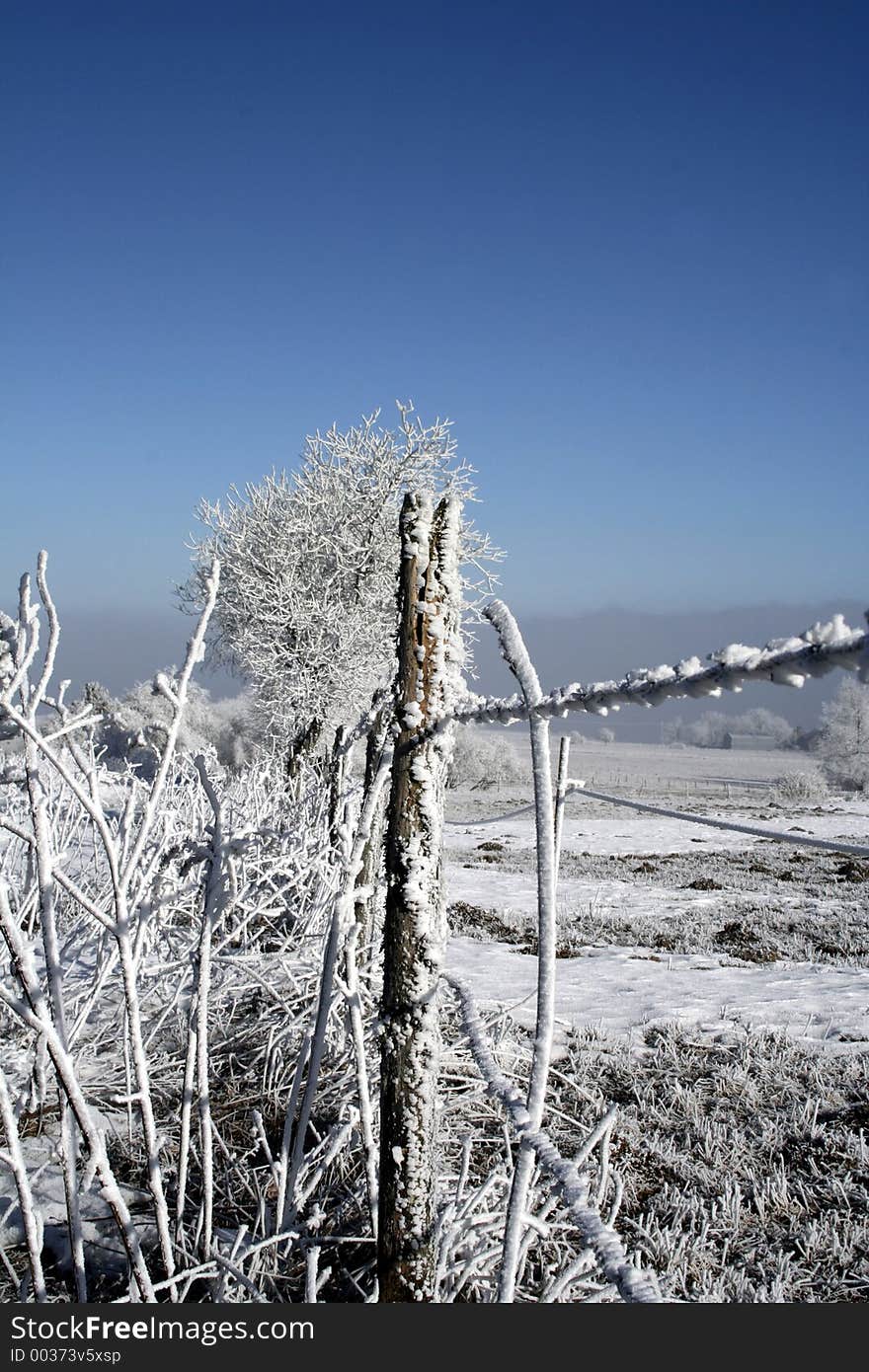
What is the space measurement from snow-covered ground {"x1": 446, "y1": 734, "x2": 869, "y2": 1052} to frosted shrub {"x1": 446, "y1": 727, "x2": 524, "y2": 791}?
11375 mm

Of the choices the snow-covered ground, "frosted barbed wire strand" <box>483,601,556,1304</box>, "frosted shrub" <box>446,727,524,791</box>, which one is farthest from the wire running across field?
"frosted shrub" <box>446,727,524,791</box>

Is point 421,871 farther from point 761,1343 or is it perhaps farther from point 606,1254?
point 761,1343

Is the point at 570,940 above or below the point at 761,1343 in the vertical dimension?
below

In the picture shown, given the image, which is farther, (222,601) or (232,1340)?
Answer: (222,601)

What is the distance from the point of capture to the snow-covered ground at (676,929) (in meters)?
5.00

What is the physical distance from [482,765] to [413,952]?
98.8 ft

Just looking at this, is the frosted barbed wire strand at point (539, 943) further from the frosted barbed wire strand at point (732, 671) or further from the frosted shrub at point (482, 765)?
the frosted shrub at point (482, 765)

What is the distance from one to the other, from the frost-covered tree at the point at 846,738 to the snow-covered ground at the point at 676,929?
15682 mm

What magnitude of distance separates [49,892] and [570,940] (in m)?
6.26

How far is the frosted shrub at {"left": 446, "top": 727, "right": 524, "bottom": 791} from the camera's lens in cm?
3059

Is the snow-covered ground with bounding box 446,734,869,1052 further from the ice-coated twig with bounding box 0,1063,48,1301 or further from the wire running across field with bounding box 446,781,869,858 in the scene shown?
the ice-coated twig with bounding box 0,1063,48,1301

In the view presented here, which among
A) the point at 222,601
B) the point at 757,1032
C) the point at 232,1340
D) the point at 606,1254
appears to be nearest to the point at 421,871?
the point at 606,1254

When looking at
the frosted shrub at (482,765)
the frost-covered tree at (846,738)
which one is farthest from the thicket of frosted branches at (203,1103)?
the frost-covered tree at (846,738)

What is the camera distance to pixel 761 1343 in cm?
162
